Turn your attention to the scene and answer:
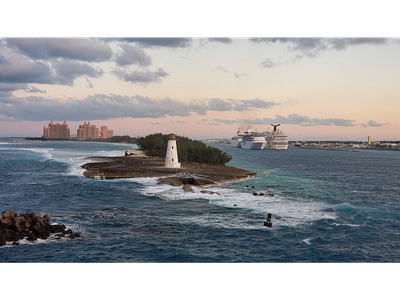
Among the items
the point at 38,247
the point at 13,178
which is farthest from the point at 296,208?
the point at 13,178

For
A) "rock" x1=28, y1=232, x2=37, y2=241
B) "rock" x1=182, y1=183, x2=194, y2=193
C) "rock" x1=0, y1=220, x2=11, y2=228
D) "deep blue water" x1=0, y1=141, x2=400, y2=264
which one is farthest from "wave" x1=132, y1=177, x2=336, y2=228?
"rock" x1=0, y1=220, x2=11, y2=228

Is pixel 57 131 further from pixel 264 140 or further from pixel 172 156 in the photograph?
pixel 264 140

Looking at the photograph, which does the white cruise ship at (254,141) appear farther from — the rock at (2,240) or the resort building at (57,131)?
the rock at (2,240)

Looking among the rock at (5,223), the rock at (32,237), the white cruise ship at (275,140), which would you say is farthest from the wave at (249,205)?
the white cruise ship at (275,140)

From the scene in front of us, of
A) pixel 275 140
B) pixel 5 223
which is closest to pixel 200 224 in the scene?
pixel 5 223

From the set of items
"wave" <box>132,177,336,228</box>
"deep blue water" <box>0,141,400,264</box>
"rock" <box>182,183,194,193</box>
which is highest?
"rock" <box>182,183,194,193</box>

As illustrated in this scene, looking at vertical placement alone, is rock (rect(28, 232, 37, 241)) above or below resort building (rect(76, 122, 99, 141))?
below

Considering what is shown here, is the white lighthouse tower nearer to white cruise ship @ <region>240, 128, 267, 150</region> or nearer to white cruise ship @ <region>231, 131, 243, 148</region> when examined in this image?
white cruise ship @ <region>240, 128, 267, 150</region>
